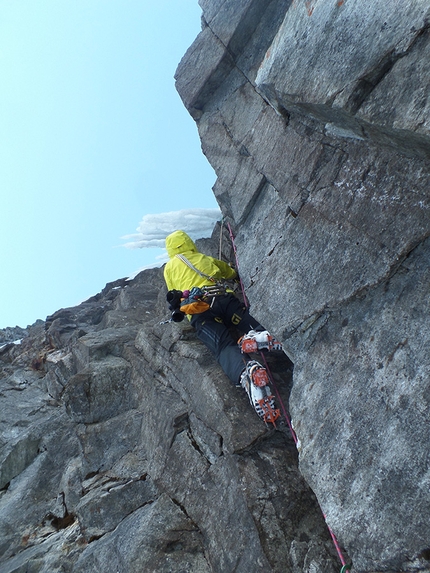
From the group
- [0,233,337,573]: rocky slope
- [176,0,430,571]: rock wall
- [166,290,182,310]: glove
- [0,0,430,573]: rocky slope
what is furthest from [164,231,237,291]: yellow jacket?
[176,0,430,571]: rock wall

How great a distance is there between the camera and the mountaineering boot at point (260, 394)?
323 inches

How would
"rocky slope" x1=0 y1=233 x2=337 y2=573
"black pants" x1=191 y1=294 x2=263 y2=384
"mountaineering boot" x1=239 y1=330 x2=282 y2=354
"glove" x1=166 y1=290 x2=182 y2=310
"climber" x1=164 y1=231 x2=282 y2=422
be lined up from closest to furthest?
"rocky slope" x1=0 y1=233 x2=337 y2=573, "climber" x1=164 y1=231 x2=282 y2=422, "mountaineering boot" x1=239 y1=330 x2=282 y2=354, "black pants" x1=191 y1=294 x2=263 y2=384, "glove" x1=166 y1=290 x2=182 y2=310

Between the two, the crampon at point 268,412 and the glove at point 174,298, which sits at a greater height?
the glove at point 174,298

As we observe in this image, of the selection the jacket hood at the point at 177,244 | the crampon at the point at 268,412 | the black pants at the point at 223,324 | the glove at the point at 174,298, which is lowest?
the crampon at the point at 268,412

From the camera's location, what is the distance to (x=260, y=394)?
8.28 metres

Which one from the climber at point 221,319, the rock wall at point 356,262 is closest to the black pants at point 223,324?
the climber at point 221,319

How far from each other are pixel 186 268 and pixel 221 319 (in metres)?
1.68

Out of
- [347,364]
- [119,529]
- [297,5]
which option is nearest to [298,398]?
[347,364]

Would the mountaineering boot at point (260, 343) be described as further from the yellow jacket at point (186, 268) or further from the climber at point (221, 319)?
the yellow jacket at point (186, 268)

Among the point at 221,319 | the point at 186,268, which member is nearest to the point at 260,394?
the point at 221,319

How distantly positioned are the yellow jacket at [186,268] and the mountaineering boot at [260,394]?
9.57 ft

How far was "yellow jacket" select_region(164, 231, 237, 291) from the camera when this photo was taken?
1059 cm

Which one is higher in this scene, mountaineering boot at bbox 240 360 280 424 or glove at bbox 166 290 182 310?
glove at bbox 166 290 182 310

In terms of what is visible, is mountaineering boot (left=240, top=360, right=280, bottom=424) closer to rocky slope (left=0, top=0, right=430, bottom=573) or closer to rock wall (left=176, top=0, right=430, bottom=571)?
rocky slope (left=0, top=0, right=430, bottom=573)
